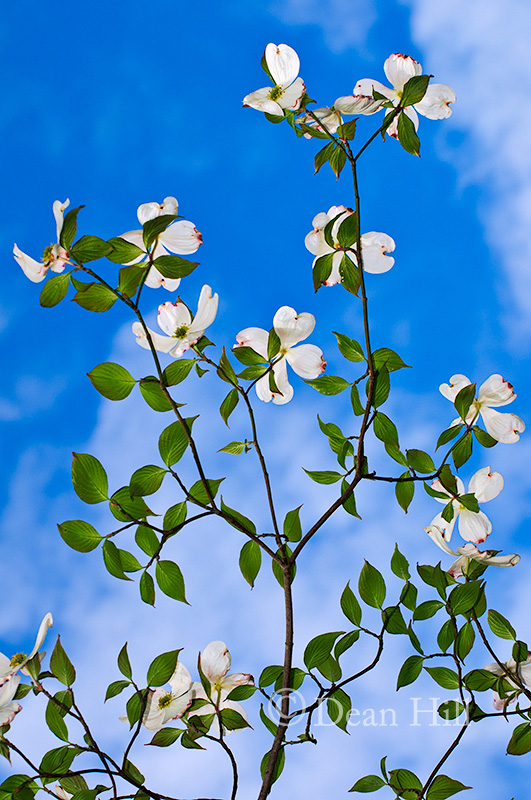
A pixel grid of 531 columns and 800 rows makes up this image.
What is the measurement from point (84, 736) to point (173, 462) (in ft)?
1.32

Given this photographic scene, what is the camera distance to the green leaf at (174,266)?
0.81 m

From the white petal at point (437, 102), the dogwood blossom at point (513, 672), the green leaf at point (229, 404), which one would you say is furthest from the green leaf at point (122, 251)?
the dogwood blossom at point (513, 672)

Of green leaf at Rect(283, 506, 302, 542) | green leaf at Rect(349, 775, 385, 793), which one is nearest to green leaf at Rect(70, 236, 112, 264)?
green leaf at Rect(283, 506, 302, 542)

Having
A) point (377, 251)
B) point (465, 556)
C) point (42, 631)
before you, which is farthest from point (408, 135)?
point (42, 631)

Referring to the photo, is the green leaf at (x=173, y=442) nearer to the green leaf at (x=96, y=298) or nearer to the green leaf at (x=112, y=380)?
the green leaf at (x=112, y=380)

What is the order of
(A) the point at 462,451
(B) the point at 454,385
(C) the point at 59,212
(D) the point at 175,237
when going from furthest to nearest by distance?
(B) the point at 454,385, (A) the point at 462,451, (D) the point at 175,237, (C) the point at 59,212

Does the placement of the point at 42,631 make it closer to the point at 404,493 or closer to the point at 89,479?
the point at 89,479

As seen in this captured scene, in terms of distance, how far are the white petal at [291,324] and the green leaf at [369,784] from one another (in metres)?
0.64

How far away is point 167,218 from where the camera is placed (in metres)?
0.77

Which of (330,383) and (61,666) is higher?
(330,383)

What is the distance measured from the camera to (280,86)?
2.90 feet

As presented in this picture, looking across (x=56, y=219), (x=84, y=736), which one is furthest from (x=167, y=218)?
(x=84, y=736)

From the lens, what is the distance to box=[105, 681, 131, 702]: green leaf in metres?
0.91

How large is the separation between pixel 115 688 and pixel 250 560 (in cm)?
25
